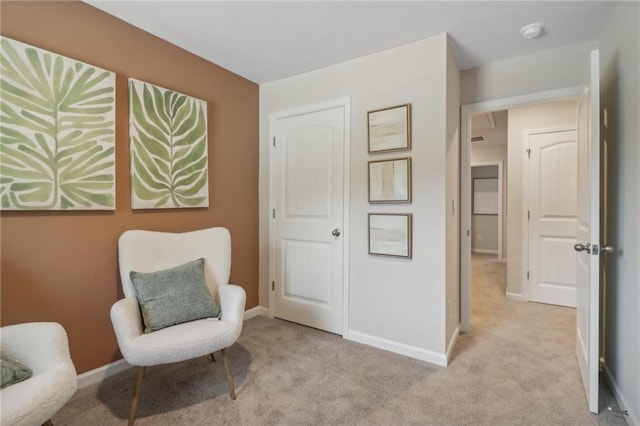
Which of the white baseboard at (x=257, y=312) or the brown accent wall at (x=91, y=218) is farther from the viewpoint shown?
the white baseboard at (x=257, y=312)

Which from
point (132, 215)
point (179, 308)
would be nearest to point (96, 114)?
point (132, 215)

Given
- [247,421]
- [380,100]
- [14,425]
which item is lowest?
[247,421]

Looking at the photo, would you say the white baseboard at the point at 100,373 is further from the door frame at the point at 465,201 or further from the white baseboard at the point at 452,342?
the door frame at the point at 465,201

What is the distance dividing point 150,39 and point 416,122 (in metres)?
2.02

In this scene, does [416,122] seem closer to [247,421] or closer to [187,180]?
[187,180]

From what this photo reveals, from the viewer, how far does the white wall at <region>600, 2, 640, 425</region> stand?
5.12 feet

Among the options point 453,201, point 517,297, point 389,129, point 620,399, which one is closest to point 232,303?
point 389,129

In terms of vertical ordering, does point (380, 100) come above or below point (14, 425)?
above

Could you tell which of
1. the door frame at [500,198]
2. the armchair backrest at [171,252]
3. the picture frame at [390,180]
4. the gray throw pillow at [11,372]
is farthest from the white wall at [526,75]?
the door frame at [500,198]

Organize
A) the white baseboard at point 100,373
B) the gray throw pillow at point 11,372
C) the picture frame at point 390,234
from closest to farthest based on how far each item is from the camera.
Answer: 1. the gray throw pillow at point 11,372
2. the white baseboard at point 100,373
3. the picture frame at point 390,234

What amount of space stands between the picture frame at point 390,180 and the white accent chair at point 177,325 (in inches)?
47.7

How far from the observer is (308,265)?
288 cm

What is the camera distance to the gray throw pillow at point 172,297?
1.77 meters

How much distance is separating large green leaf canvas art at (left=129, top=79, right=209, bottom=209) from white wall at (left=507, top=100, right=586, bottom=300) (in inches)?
138
